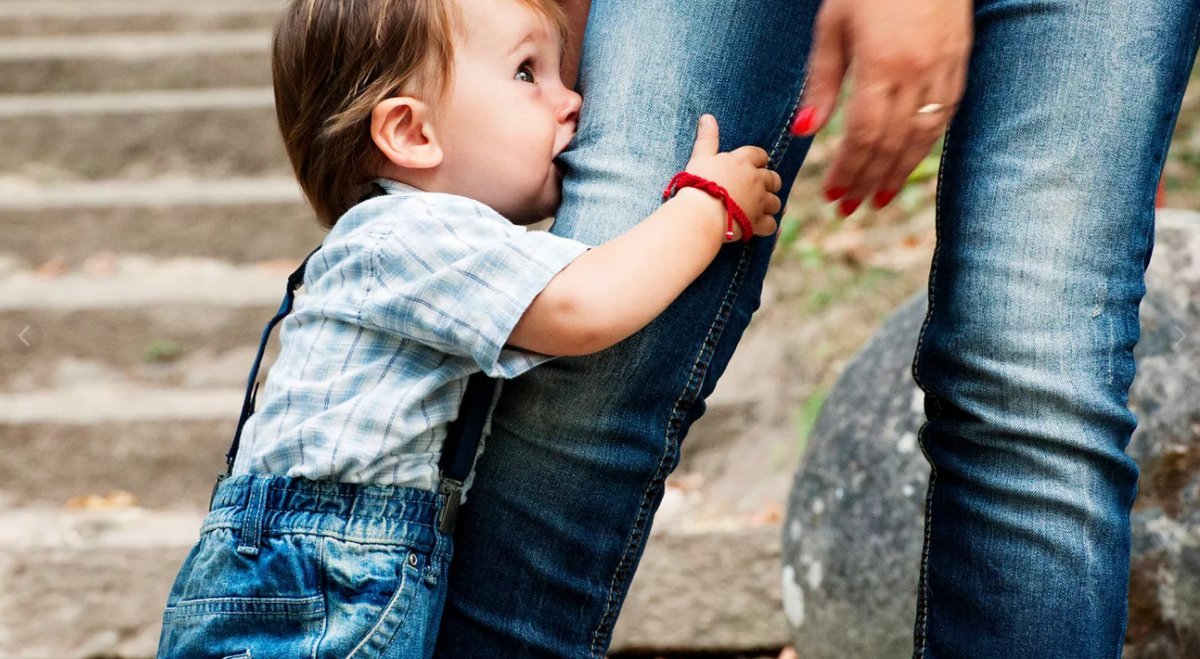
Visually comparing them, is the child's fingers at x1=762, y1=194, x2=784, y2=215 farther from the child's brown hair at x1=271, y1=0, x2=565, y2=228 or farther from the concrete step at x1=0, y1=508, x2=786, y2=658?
the concrete step at x1=0, y1=508, x2=786, y2=658

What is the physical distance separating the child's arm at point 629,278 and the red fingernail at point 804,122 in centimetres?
8

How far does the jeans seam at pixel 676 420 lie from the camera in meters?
1.19

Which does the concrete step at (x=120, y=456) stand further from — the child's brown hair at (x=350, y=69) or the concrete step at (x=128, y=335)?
the child's brown hair at (x=350, y=69)

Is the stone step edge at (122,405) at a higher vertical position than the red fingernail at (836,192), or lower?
lower

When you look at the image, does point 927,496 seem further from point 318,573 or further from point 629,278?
point 318,573

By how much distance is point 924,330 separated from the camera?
1.12m

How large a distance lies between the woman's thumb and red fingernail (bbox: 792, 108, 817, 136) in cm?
8

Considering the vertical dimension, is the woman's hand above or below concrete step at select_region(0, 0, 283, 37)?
above

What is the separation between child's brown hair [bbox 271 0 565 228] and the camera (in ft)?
4.01

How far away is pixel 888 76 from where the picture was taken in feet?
3.03

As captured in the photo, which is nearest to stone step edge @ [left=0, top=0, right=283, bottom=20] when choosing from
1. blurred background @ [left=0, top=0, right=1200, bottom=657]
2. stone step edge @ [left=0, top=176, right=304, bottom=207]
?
blurred background @ [left=0, top=0, right=1200, bottom=657]

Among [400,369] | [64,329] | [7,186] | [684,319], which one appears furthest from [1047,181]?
[7,186]

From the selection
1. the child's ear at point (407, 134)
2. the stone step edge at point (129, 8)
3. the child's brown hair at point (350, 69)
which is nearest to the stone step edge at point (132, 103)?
the stone step edge at point (129, 8)

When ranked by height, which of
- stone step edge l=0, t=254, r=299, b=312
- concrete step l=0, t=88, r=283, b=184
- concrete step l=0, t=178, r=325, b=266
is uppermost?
concrete step l=0, t=88, r=283, b=184
